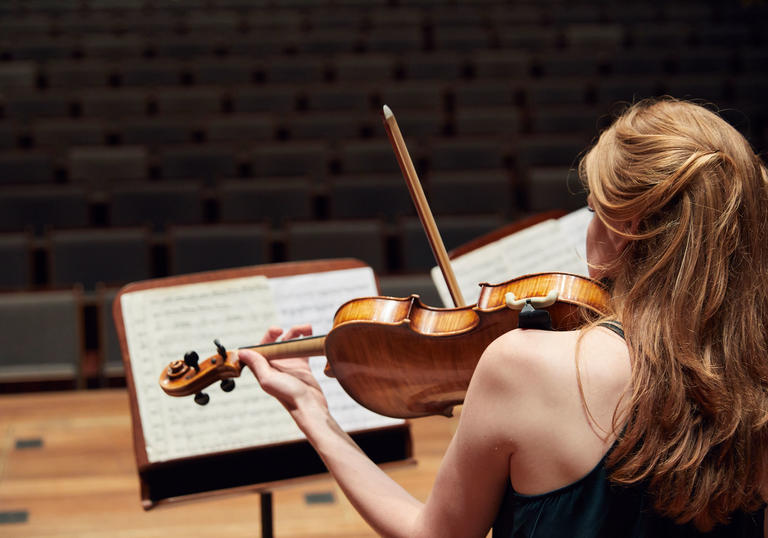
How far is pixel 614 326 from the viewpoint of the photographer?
1.08 feet

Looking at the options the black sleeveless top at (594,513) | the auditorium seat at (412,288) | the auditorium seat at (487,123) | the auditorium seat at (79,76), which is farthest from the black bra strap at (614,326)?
the auditorium seat at (79,76)

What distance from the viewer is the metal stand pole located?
1.90 feet

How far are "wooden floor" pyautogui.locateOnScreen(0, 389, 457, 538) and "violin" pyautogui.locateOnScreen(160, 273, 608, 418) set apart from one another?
29 centimetres

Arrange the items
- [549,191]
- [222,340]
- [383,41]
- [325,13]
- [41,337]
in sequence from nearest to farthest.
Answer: [222,340]
[41,337]
[549,191]
[383,41]
[325,13]

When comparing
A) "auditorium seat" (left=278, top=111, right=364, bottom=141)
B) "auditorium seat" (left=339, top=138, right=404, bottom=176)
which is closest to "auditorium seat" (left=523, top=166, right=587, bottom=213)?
"auditorium seat" (left=339, top=138, right=404, bottom=176)

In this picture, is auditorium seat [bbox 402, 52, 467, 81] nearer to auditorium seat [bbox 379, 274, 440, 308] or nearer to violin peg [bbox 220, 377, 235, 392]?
auditorium seat [bbox 379, 274, 440, 308]

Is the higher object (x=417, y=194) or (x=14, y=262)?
(x=417, y=194)

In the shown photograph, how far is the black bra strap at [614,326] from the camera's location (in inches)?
12.9

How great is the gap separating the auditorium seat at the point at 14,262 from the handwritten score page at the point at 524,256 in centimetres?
100

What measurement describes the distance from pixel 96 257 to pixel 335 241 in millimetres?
397

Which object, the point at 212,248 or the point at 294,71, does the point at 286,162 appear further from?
the point at 294,71

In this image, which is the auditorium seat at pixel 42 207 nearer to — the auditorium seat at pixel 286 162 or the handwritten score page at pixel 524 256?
the auditorium seat at pixel 286 162

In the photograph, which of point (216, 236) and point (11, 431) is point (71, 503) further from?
point (216, 236)

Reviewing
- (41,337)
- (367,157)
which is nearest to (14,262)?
(41,337)
